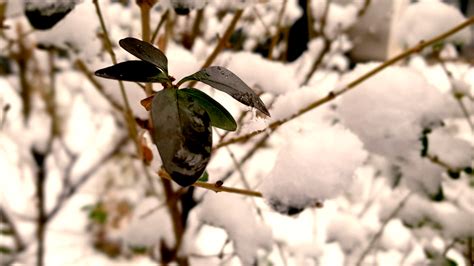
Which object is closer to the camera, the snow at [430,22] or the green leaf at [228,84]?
the green leaf at [228,84]

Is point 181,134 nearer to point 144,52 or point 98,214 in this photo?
point 144,52

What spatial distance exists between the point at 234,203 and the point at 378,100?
0.31m

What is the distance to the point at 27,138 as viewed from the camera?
2020mm

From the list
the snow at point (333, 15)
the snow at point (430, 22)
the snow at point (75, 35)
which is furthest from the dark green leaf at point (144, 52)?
the snow at point (333, 15)

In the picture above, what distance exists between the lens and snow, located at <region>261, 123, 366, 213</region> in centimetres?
58

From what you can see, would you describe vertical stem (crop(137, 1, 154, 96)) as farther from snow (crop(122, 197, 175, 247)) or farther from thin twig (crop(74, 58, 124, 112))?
snow (crop(122, 197, 175, 247))

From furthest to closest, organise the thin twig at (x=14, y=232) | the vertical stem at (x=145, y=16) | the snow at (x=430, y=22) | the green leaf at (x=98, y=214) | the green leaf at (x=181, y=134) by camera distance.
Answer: the green leaf at (x=98, y=214), the thin twig at (x=14, y=232), the snow at (x=430, y=22), the vertical stem at (x=145, y=16), the green leaf at (x=181, y=134)

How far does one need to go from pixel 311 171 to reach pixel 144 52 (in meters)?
0.33

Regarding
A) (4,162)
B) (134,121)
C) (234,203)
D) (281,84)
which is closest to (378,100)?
(281,84)

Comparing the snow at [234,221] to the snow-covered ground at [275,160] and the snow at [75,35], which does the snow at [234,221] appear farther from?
the snow at [75,35]

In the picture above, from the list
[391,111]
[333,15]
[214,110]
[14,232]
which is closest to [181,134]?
[214,110]

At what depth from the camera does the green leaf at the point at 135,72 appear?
0.33 meters

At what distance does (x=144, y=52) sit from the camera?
37 cm

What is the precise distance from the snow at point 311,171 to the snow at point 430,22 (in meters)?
0.42
